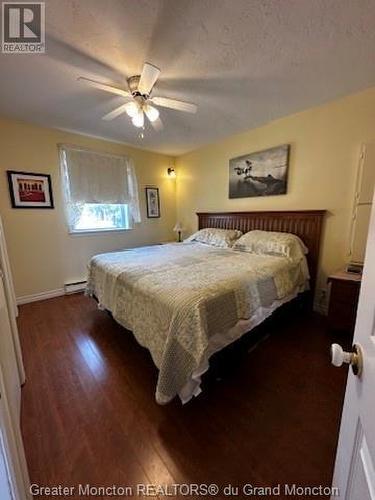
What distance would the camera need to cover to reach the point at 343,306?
2170 mm

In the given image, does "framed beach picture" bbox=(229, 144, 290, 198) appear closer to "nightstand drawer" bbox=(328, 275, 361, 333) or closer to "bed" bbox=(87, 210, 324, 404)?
"bed" bbox=(87, 210, 324, 404)

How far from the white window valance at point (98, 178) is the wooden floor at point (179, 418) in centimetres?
231

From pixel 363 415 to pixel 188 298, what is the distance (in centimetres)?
102

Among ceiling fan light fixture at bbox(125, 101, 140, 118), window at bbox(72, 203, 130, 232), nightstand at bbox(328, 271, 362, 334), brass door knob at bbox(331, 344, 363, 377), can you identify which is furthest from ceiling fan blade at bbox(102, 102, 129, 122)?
nightstand at bbox(328, 271, 362, 334)

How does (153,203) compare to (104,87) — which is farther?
(153,203)

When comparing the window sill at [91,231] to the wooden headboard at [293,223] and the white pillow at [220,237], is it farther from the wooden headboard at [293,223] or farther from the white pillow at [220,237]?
the wooden headboard at [293,223]

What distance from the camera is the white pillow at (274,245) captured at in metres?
2.55

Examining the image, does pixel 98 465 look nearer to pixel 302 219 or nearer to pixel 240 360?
pixel 240 360

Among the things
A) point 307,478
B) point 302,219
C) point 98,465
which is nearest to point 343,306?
point 302,219

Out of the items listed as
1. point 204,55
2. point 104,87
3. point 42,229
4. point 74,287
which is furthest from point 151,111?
point 74,287

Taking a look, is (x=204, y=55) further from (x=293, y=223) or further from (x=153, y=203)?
(x=153, y=203)

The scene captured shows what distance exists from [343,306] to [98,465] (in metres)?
2.38

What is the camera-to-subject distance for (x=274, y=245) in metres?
2.64

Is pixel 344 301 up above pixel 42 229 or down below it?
below
